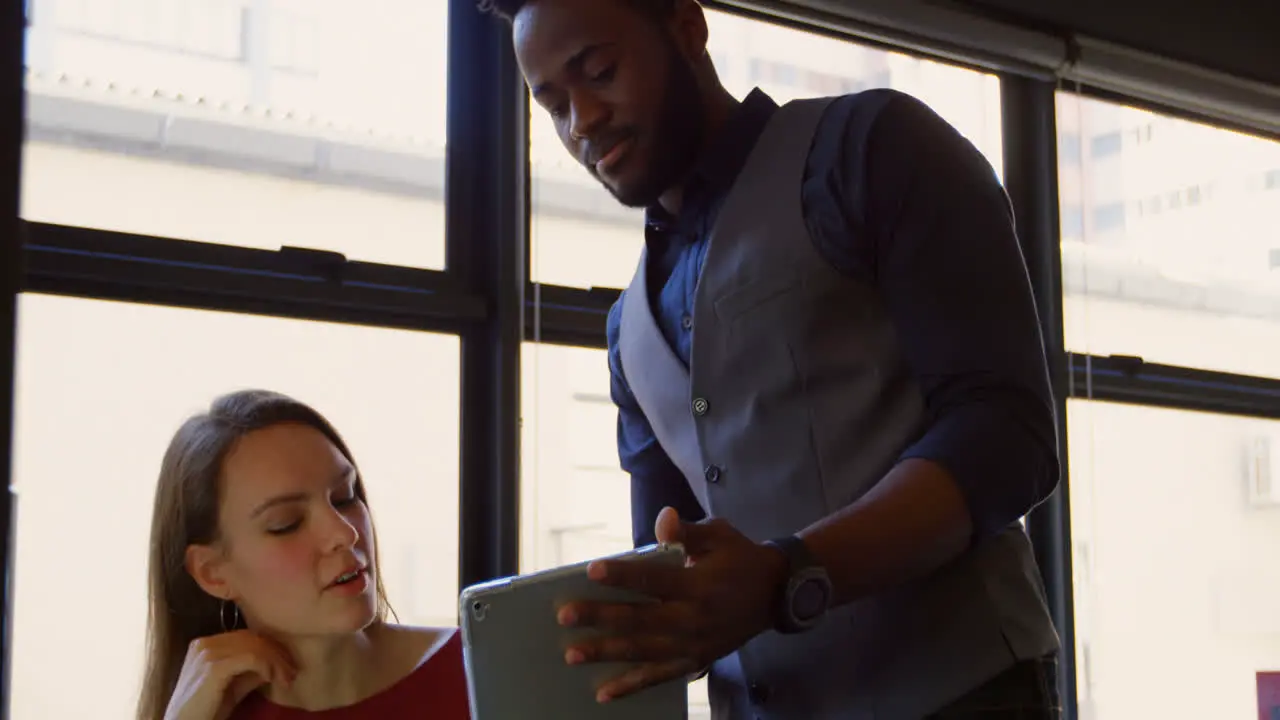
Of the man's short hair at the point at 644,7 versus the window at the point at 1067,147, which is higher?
the window at the point at 1067,147

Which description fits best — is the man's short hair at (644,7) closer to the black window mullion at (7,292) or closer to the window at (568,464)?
the black window mullion at (7,292)

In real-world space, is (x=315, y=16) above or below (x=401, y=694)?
above

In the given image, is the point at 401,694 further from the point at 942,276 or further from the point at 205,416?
the point at 942,276

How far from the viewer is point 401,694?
1.69 m

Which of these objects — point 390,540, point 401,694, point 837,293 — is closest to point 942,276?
point 837,293

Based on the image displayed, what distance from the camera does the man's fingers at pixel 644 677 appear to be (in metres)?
0.91

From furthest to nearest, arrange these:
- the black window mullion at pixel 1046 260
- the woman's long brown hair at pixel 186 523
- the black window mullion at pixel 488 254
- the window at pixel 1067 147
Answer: the window at pixel 1067 147
the black window mullion at pixel 1046 260
the black window mullion at pixel 488 254
the woman's long brown hair at pixel 186 523

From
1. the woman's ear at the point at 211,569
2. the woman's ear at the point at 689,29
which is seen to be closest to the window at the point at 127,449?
the woman's ear at the point at 211,569

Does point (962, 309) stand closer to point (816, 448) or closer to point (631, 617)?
point (816, 448)

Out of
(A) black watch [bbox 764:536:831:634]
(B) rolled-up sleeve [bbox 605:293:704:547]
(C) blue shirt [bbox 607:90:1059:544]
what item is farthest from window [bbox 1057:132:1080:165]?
(A) black watch [bbox 764:536:831:634]

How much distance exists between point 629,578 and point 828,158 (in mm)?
478

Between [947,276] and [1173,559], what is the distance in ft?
8.42

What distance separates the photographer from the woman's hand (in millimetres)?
1579

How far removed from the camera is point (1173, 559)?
3.38 m
